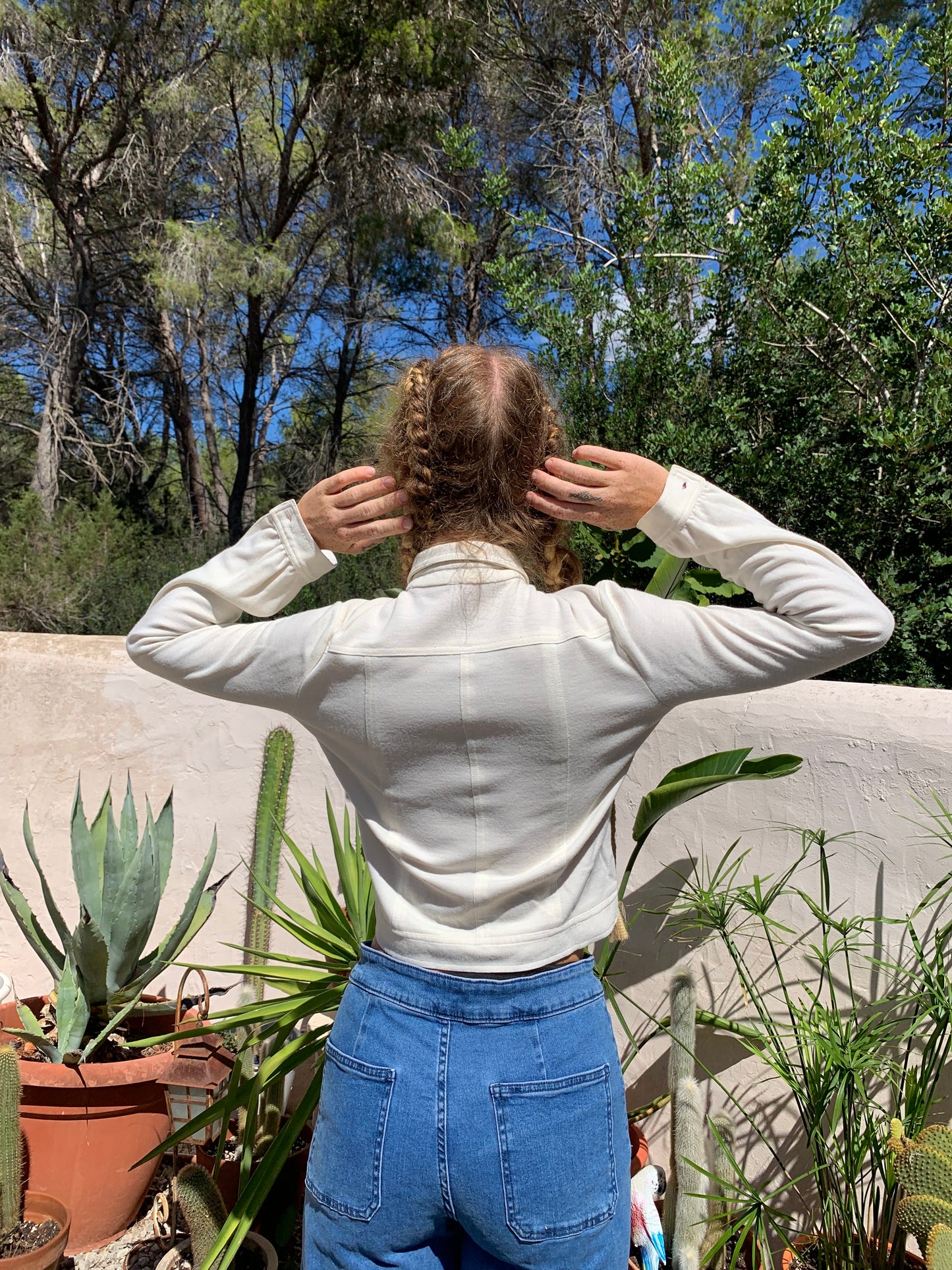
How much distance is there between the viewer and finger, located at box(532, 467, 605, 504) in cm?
110

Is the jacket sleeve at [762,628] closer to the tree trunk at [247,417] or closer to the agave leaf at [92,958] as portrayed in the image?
the agave leaf at [92,958]

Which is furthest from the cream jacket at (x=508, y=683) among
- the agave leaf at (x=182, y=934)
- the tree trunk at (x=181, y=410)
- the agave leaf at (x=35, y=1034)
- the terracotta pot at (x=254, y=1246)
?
the tree trunk at (x=181, y=410)

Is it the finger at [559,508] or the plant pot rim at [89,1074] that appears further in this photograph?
the plant pot rim at [89,1074]

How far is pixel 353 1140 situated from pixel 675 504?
0.86 m

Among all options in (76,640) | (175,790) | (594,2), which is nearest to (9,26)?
(594,2)

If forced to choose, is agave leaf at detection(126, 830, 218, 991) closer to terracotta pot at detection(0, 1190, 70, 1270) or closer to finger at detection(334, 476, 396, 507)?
terracotta pot at detection(0, 1190, 70, 1270)

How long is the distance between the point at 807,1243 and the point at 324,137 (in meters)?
9.84

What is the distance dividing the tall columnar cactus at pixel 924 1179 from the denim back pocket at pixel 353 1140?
106 centimetres

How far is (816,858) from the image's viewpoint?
86.1 inches

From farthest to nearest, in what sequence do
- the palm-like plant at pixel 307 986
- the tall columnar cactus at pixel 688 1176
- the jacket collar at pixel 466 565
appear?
1. the palm-like plant at pixel 307 986
2. the tall columnar cactus at pixel 688 1176
3. the jacket collar at pixel 466 565

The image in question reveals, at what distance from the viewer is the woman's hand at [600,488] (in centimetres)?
110

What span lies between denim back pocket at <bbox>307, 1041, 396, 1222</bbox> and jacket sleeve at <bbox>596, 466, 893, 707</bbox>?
0.58 meters

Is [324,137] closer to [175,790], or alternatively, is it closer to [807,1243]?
[175,790]

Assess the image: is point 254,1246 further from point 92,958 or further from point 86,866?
point 86,866
